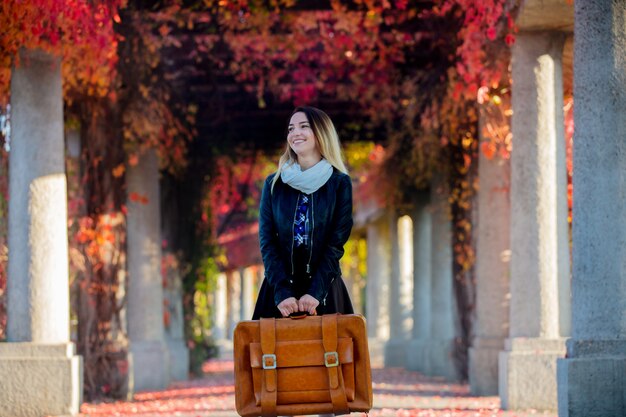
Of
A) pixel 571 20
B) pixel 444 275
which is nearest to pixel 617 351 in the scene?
pixel 571 20

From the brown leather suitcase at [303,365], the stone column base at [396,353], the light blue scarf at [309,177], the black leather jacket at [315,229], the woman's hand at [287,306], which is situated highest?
the light blue scarf at [309,177]

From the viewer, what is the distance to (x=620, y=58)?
7.77m

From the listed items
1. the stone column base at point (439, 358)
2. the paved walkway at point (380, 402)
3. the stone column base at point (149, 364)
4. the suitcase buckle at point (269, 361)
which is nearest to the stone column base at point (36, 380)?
the paved walkway at point (380, 402)

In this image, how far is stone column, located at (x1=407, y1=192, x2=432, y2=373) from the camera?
2198cm

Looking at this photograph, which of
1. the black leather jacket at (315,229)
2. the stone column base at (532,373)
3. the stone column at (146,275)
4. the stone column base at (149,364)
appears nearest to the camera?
the black leather jacket at (315,229)

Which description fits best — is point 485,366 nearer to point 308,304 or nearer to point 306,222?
point 306,222

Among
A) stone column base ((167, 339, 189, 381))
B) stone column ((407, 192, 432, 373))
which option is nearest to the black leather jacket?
stone column base ((167, 339, 189, 381))

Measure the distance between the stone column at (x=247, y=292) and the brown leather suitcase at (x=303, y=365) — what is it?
134 feet

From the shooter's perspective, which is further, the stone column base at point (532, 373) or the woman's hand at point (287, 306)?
the stone column base at point (532, 373)

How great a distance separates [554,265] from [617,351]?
3.28m

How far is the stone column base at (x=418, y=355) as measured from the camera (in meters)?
20.8

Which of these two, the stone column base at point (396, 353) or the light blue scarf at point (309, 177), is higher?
the light blue scarf at point (309, 177)

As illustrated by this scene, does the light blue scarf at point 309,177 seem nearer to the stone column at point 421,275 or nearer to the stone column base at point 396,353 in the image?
the stone column at point 421,275

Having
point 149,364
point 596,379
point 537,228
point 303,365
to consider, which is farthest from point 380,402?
point 303,365
